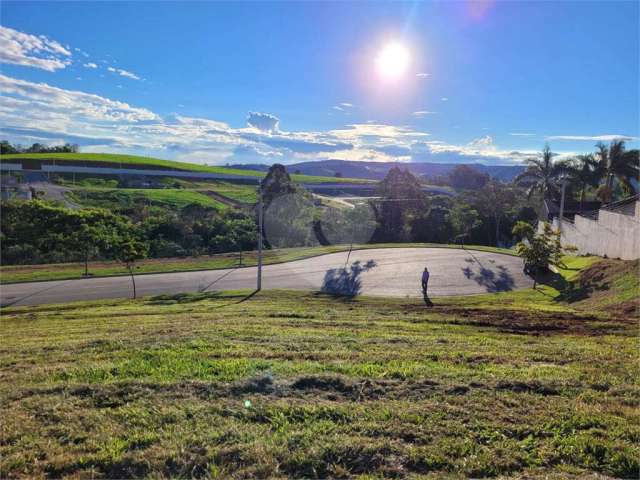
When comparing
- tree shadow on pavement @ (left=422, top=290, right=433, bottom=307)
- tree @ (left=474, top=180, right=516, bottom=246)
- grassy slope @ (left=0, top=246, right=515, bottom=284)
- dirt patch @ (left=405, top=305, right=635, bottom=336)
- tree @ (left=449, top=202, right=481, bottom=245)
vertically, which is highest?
tree @ (left=474, top=180, right=516, bottom=246)

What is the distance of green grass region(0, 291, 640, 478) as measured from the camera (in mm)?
3541

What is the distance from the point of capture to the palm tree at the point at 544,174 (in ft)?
138

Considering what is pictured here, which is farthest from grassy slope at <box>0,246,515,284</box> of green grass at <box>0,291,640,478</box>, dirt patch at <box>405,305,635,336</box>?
green grass at <box>0,291,640,478</box>

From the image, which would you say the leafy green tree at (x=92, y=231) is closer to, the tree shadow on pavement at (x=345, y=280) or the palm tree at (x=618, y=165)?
the tree shadow on pavement at (x=345, y=280)

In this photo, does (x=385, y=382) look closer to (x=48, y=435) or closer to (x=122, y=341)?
(x=48, y=435)

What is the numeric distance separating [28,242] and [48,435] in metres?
38.3

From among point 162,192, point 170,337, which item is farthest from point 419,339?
point 162,192

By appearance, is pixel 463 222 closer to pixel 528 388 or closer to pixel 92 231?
pixel 92 231

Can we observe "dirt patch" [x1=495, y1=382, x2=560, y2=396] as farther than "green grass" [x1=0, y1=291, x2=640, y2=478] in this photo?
Yes

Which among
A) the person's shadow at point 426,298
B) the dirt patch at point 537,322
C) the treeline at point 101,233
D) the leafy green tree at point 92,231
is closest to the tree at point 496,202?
the treeline at point 101,233

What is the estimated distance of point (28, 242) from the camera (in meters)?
35.4

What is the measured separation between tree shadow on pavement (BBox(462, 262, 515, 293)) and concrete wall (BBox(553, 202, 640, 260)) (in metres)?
5.18

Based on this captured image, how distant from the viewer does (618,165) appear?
4047cm

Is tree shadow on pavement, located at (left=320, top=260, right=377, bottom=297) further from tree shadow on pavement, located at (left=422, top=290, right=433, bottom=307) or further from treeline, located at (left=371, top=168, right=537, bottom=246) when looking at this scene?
treeline, located at (left=371, top=168, right=537, bottom=246)
